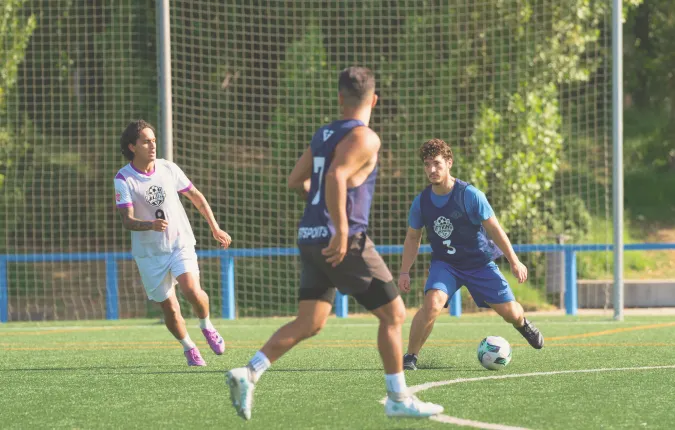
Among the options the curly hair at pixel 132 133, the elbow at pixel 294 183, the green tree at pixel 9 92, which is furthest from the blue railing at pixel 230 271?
the elbow at pixel 294 183

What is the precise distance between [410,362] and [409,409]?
272 cm

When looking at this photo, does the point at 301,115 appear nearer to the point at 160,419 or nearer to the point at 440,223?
the point at 440,223

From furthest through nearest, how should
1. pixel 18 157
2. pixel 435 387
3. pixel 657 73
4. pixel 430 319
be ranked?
pixel 657 73
pixel 18 157
pixel 430 319
pixel 435 387

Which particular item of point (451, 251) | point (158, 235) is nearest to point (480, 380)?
point (451, 251)

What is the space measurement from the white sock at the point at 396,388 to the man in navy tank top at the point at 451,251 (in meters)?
2.57

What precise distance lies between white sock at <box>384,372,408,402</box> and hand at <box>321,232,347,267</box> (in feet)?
2.05

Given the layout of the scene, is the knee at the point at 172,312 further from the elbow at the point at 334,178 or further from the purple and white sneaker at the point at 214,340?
the elbow at the point at 334,178

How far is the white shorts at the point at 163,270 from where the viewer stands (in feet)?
27.8

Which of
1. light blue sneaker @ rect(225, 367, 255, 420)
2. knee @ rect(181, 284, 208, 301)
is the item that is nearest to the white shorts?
knee @ rect(181, 284, 208, 301)

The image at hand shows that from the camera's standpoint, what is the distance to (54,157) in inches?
859

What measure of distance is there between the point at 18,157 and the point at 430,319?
1423cm

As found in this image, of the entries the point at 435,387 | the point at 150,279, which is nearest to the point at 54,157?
the point at 150,279

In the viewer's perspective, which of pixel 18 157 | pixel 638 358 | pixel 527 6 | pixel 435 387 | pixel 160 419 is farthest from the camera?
pixel 18 157

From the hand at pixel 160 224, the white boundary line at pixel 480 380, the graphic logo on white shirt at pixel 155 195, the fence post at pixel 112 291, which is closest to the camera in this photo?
the white boundary line at pixel 480 380
